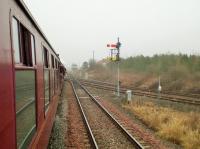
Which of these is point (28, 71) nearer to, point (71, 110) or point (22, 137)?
point (22, 137)

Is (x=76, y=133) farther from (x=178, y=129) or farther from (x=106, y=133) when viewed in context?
(x=178, y=129)

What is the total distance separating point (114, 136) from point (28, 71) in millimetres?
7518

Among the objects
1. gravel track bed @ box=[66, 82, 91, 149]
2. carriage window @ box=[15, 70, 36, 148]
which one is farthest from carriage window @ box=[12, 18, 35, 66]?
gravel track bed @ box=[66, 82, 91, 149]

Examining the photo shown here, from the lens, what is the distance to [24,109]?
181 inches

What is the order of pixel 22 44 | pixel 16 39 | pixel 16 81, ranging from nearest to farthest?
pixel 16 81, pixel 16 39, pixel 22 44

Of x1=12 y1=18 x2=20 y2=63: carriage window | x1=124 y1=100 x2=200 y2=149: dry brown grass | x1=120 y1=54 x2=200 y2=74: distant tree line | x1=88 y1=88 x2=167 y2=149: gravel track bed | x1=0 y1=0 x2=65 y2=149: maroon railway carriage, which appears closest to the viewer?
x1=0 y1=0 x2=65 y2=149: maroon railway carriage

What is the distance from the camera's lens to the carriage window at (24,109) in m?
4.08

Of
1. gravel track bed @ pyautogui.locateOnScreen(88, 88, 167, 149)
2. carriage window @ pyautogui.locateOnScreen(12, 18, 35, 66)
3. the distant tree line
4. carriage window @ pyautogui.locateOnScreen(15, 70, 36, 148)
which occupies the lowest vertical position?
gravel track bed @ pyautogui.locateOnScreen(88, 88, 167, 149)

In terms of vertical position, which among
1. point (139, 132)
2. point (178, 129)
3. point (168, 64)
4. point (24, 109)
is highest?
point (168, 64)

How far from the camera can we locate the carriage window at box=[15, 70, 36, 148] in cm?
408

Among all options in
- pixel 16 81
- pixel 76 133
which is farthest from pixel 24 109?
pixel 76 133

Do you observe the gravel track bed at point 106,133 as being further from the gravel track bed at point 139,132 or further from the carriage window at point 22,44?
the carriage window at point 22,44

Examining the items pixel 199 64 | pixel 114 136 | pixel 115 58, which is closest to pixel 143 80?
pixel 199 64

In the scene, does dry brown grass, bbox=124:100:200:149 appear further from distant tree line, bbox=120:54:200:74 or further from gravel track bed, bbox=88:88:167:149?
distant tree line, bbox=120:54:200:74
